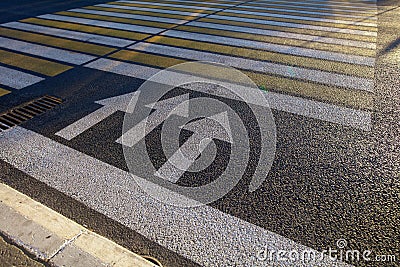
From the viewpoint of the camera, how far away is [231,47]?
7.08 metres

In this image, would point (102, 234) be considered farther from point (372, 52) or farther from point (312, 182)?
point (372, 52)

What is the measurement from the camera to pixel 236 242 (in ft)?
8.44

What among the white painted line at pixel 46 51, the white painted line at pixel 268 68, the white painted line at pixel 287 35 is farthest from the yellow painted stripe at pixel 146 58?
the white painted line at pixel 287 35

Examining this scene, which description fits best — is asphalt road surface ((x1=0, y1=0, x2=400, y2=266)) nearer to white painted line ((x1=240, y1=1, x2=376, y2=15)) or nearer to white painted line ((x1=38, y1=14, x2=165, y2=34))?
white painted line ((x1=38, y1=14, x2=165, y2=34))

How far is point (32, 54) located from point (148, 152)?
177 inches

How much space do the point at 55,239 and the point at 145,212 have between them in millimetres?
734

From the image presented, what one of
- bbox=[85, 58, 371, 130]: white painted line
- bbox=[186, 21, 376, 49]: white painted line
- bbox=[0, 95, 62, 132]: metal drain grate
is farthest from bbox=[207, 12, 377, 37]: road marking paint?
bbox=[0, 95, 62, 132]: metal drain grate

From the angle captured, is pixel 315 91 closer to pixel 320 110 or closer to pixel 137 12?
pixel 320 110

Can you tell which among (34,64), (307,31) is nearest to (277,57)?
(307,31)

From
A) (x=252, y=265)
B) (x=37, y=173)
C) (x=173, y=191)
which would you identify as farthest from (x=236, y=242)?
(x=37, y=173)

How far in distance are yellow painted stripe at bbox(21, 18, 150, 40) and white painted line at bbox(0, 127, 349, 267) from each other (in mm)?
4821

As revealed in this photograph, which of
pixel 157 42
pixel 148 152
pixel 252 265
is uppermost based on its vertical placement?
pixel 157 42

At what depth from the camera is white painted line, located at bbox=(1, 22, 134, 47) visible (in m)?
7.46

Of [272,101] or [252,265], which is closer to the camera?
[252,265]
